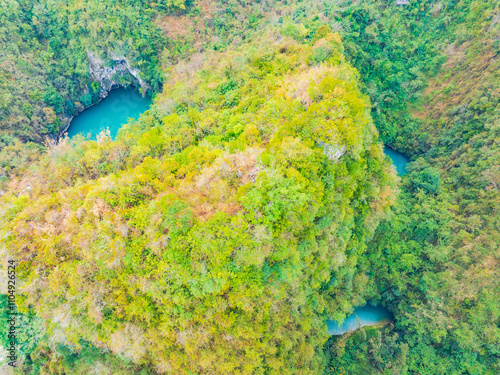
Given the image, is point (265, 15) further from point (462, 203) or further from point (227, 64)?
point (462, 203)

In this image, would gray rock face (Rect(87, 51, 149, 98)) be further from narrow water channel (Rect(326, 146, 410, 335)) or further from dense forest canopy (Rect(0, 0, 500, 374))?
narrow water channel (Rect(326, 146, 410, 335))

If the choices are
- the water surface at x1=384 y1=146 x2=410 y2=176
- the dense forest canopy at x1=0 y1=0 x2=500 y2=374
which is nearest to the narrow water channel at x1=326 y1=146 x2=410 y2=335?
the dense forest canopy at x1=0 y1=0 x2=500 y2=374

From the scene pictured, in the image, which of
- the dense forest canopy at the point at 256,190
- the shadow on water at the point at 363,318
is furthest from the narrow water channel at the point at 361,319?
the dense forest canopy at the point at 256,190

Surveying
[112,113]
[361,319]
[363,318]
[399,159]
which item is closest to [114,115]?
[112,113]

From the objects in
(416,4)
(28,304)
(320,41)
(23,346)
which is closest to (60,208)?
(28,304)

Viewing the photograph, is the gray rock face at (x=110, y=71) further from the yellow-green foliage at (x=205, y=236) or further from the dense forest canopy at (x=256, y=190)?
the yellow-green foliage at (x=205, y=236)

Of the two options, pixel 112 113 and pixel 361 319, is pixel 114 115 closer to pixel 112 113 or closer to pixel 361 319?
pixel 112 113

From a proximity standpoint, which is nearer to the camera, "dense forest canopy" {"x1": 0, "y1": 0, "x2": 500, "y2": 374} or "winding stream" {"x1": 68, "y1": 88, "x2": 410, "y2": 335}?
"dense forest canopy" {"x1": 0, "y1": 0, "x2": 500, "y2": 374}
